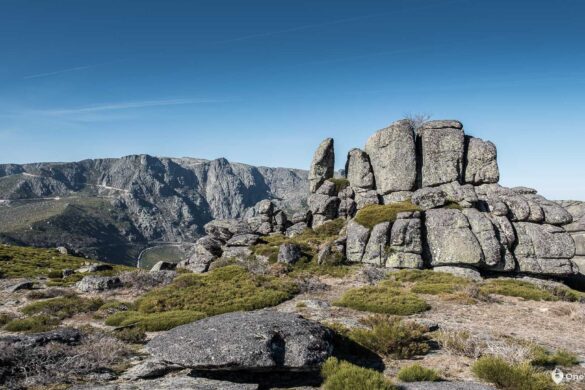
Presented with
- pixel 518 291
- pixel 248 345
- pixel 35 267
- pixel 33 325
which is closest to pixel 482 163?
pixel 518 291

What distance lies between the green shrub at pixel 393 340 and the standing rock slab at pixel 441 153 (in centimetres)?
4796

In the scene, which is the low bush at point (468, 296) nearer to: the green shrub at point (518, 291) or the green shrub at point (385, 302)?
the green shrub at point (518, 291)

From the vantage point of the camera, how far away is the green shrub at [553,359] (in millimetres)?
14975

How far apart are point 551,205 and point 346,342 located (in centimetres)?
4463

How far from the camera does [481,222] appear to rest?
144 feet

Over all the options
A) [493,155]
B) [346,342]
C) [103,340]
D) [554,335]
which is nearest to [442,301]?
[554,335]

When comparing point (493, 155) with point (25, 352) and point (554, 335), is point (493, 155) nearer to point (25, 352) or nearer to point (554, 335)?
point (554, 335)

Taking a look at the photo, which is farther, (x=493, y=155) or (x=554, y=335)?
(x=493, y=155)

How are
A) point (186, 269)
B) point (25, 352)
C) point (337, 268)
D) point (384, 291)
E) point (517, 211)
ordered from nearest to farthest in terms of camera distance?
point (25, 352), point (384, 291), point (337, 268), point (517, 211), point (186, 269)

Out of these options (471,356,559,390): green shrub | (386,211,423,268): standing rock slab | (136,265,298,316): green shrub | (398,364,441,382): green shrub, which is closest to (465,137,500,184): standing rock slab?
(386,211,423,268): standing rock slab

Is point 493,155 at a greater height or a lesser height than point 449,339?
greater

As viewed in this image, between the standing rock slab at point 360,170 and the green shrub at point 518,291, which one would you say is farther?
the standing rock slab at point 360,170

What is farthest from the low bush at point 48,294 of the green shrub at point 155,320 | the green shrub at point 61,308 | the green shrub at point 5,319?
the green shrub at point 155,320

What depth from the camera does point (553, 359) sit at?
15.2 m
